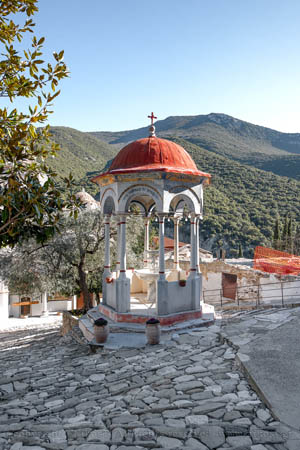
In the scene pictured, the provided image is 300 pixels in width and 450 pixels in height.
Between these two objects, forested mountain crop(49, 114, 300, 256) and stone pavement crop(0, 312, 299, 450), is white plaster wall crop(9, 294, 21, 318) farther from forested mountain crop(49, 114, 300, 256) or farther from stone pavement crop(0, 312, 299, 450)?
stone pavement crop(0, 312, 299, 450)

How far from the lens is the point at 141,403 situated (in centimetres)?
501

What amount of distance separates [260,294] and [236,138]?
3340 inches

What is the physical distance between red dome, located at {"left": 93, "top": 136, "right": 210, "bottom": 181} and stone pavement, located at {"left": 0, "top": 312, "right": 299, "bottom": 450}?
4.63 metres

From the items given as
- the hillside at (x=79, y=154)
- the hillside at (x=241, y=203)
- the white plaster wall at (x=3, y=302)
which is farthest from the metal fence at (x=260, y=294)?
the hillside at (x=79, y=154)

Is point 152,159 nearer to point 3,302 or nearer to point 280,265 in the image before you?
point 280,265

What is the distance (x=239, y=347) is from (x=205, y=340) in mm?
1399

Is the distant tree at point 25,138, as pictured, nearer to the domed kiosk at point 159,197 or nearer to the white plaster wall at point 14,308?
the domed kiosk at point 159,197

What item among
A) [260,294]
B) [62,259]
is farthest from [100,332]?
[260,294]

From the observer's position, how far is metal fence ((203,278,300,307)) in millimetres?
13750

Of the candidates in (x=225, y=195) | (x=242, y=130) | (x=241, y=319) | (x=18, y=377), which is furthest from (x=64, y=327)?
(x=242, y=130)

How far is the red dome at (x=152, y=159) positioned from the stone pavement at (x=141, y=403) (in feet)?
15.2

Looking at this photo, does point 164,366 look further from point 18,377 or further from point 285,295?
point 285,295

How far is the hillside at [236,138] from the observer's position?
68.1 m

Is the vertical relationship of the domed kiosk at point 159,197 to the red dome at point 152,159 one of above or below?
below
